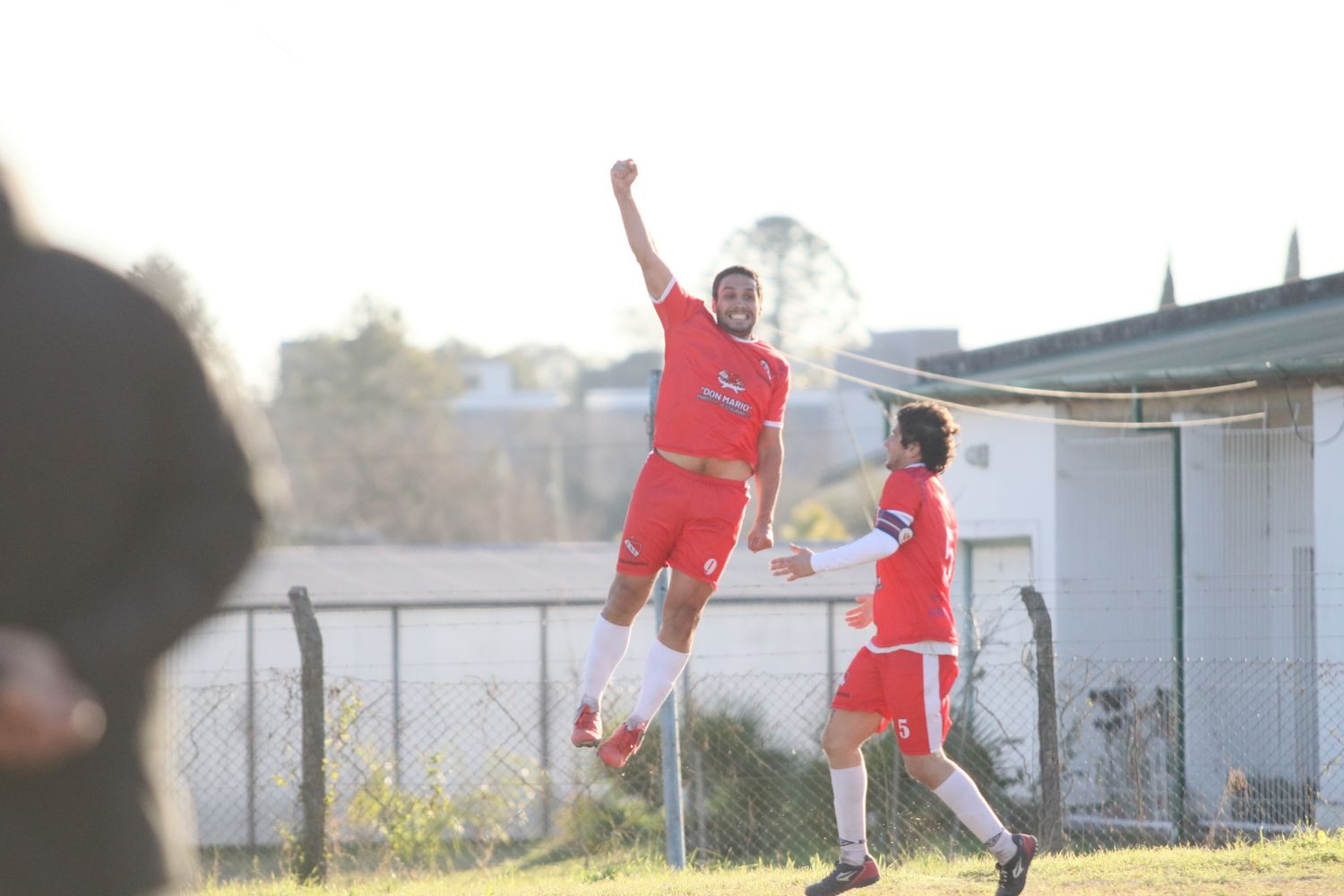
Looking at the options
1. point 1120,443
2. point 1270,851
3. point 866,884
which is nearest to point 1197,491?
point 1120,443

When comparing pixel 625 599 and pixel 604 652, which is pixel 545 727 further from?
pixel 625 599

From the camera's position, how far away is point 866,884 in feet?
22.4

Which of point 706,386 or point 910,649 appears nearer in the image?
point 910,649

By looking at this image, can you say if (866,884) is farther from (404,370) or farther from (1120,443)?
(404,370)

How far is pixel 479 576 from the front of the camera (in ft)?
69.5

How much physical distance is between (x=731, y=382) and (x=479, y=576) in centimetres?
1467

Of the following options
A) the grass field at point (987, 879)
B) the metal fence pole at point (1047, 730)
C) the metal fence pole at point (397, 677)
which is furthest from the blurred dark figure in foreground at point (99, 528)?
the metal fence pole at point (397, 677)

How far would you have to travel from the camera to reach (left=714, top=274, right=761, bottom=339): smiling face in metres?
6.98

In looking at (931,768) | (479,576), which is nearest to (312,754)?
(931,768)

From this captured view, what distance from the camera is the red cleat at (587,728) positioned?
6836 mm

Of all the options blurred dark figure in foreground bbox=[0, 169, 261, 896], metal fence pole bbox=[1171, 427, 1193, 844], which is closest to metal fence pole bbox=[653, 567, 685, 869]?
metal fence pole bbox=[1171, 427, 1193, 844]

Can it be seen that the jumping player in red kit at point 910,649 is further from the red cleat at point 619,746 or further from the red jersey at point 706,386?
the red cleat at point 619,746

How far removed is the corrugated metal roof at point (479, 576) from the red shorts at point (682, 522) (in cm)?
982

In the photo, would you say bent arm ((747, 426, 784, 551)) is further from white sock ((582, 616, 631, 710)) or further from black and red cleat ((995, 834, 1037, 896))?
black and red cleat ((995, 834, 1037, 896))
